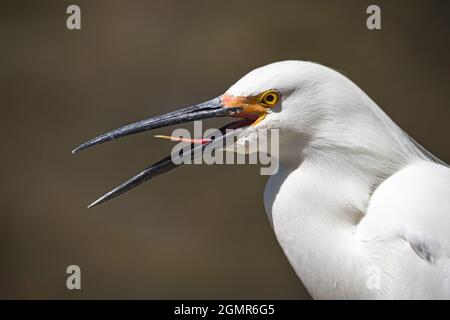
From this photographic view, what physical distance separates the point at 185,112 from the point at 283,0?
239 centimetres

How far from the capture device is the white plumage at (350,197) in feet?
4.32

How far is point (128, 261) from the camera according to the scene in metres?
3.39

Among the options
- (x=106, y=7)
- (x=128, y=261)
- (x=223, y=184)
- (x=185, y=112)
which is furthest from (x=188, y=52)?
(x=185, y=112)

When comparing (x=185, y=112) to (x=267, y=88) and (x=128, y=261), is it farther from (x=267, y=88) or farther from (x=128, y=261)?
(x=128, y=261)

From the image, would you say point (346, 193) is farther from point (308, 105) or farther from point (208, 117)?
point (208, 117)

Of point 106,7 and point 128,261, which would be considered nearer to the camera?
point 128,261

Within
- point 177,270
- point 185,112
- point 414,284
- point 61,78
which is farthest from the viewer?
point 61,78

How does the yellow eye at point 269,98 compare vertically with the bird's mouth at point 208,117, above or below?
above

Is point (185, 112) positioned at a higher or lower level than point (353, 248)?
higher

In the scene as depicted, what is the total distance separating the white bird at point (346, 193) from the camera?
4.33ft

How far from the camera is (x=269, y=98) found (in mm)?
1355

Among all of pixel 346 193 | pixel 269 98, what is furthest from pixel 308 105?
pixel 346 193

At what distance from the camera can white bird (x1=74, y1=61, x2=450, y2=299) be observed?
4.33 feet

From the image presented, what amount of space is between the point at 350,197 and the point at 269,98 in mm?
255
